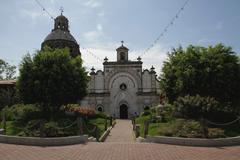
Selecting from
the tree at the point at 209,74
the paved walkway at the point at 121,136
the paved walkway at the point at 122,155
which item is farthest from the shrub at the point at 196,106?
the paved walkway at the point at 122,155

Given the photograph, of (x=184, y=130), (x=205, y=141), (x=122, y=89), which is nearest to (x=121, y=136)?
(x=184, y=130)

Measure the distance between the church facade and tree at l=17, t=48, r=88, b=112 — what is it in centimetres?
2099

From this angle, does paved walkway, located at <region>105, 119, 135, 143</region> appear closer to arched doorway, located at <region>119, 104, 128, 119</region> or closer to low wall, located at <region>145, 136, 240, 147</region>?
low wall, located at <region>145, 136, 240, 147</region>

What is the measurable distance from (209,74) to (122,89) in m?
26.6

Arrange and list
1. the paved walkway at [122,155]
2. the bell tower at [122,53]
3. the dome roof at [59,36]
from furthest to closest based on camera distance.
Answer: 1. the dome roof at [59,36]
2. the bell tower at [122,53]
3. the paved walkway at [122,155]

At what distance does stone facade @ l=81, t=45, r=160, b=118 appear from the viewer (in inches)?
2010

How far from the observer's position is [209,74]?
26016 millimetres

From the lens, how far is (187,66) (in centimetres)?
2689

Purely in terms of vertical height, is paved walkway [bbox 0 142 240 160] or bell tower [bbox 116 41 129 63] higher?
bell tower [bbox 116 41 129 63]

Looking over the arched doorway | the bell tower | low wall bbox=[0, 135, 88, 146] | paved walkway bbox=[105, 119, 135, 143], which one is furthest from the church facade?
low wall bbox=[0, 135, 88, 146]

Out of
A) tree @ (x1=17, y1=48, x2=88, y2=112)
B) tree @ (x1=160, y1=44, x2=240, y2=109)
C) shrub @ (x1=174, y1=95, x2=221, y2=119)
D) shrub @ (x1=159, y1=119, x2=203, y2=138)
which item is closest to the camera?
shrub @ (x1=159, y1=119, x2=203, y2=138)

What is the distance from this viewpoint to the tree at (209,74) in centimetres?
2598

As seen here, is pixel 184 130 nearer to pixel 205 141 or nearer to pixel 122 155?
pixel 205 141

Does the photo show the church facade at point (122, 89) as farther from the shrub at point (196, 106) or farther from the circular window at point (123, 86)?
the shrub at point (196, 106)
